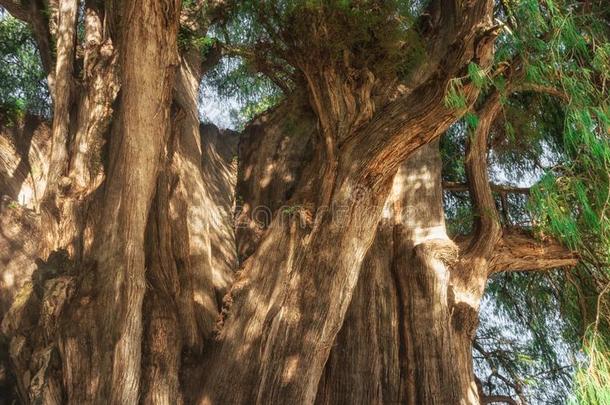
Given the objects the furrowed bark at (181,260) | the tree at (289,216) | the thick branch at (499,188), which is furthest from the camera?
the thick branch at (499,188)

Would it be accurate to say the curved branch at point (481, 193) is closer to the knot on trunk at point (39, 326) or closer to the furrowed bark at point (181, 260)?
the furrowed bark at point (181, 260)

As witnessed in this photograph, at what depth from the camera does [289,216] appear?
4.24m

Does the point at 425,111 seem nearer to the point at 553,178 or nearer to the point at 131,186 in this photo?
the point at 553,178

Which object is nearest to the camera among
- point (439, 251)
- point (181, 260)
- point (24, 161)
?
point (181, 260)

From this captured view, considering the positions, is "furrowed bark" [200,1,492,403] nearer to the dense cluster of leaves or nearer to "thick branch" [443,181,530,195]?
the dense cluster of leaves

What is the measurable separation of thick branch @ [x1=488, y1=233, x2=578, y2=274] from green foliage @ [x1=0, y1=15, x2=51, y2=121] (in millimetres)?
3950

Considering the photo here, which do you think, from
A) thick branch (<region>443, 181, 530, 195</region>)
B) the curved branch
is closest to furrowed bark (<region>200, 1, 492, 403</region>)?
the curved branch

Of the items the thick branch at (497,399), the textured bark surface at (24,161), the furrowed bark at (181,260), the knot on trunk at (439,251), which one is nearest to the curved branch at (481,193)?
the knot on trunk at (439,251)

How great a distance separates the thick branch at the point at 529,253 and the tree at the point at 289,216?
5 cm

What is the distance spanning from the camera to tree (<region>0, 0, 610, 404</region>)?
3.82 m

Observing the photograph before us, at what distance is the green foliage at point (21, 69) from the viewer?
628 cm

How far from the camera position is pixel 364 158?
4.02m

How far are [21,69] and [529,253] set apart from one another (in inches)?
189

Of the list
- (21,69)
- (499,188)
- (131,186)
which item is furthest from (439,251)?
(21,69)
